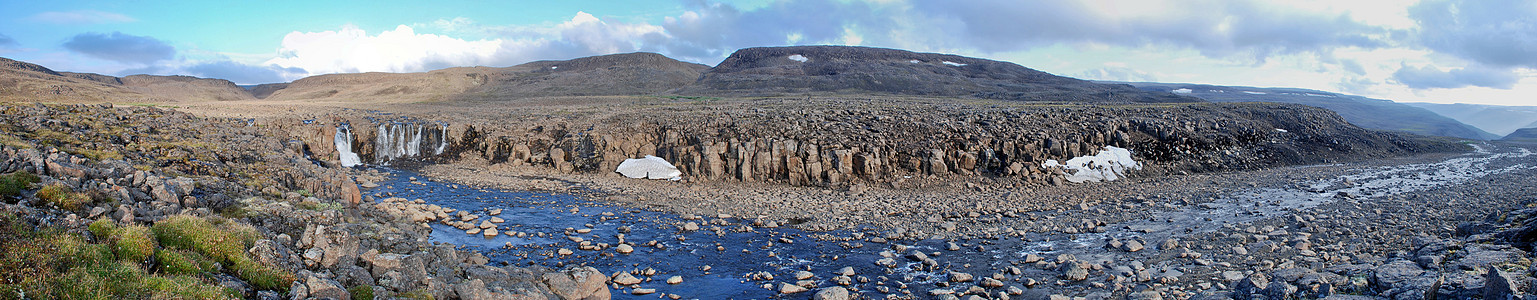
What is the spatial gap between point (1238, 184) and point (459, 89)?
77.7 m

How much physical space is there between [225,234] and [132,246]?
139 centimetres

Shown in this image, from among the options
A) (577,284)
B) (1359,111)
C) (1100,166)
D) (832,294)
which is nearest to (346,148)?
(577,284)

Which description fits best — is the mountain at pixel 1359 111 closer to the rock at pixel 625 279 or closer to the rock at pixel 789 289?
the rock at pixel 789 289

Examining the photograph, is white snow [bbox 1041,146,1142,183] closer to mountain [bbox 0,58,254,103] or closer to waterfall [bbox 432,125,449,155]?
waterfall [bbox 432,125,449,155]

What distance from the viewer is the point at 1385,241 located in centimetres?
1317

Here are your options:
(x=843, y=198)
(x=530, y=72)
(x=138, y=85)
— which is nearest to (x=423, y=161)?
(x=843, y=198)

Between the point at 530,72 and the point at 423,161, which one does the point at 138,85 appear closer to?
the point at 530,72

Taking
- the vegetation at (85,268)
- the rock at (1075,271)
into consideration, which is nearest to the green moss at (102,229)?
the vegetation at (85,268)

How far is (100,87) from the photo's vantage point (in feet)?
250

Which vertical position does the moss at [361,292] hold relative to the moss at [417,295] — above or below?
above

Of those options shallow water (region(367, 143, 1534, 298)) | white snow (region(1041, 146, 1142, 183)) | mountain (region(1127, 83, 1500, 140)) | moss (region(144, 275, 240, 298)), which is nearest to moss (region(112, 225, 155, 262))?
moss (region(144, 275, 240, 298))

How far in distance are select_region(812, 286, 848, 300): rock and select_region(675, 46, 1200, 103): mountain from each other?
4645 centimetres

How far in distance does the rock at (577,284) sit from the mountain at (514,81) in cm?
6098

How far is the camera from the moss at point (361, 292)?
7777mm
